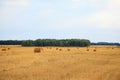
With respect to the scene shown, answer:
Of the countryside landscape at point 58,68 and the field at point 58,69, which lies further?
the countryside landscape at point 58,68

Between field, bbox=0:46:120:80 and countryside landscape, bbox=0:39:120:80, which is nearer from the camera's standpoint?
field, bbox=0:46:120:80

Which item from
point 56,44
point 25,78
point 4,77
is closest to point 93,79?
point 25,78

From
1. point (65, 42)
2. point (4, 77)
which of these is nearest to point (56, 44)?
point (65, 42)

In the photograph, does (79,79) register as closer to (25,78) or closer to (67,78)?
(67,78)

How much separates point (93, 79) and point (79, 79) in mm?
714

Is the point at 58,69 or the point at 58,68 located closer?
the point at 58,69

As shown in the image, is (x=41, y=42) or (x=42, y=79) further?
(x=41, y=42)

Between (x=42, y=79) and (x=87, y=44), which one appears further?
(x=87, y=44)

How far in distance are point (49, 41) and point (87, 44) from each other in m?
16.6

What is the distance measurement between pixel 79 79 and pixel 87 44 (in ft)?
376

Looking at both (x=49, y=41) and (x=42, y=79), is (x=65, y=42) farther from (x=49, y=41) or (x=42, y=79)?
(x=42, y=79)

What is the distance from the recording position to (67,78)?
15.6 meters

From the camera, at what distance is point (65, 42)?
5113 inches

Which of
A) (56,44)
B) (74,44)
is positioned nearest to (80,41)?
(74,44)
